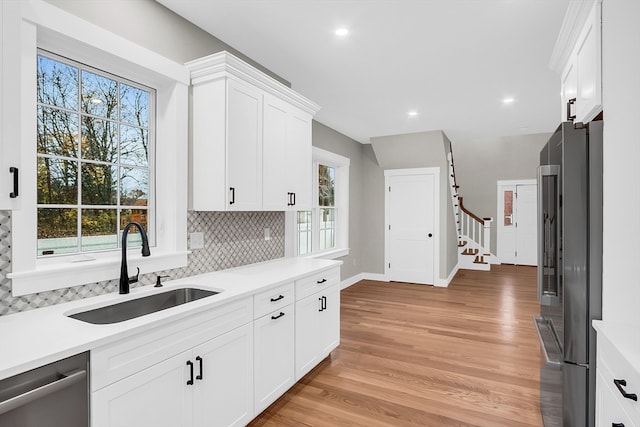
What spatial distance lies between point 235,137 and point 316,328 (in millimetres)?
1618

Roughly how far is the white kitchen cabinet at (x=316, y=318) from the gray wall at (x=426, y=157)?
11.3 feet

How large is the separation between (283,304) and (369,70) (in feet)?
7.40

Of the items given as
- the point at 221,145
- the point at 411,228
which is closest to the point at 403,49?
the point at 221,145

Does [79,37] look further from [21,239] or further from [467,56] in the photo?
[467,56]

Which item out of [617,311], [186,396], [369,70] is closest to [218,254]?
[186,396]

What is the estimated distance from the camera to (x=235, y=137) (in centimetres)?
244

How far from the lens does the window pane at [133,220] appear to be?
2.22m

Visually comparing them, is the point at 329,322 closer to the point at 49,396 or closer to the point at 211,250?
the point at 211,250

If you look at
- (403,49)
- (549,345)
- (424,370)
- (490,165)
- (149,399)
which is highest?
(403,49)

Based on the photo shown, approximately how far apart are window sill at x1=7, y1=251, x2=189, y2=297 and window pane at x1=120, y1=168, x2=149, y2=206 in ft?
1.13

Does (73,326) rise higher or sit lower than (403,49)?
lower

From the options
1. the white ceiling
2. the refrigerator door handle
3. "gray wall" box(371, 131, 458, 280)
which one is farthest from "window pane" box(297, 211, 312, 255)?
the refrigerator door handle

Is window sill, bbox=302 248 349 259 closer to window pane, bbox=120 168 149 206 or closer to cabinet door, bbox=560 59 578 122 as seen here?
window pane, bbox=120 168 149 206

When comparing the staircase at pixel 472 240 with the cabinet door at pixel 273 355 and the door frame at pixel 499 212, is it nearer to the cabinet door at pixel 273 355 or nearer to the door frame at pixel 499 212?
the door frame at pixel 499 212
